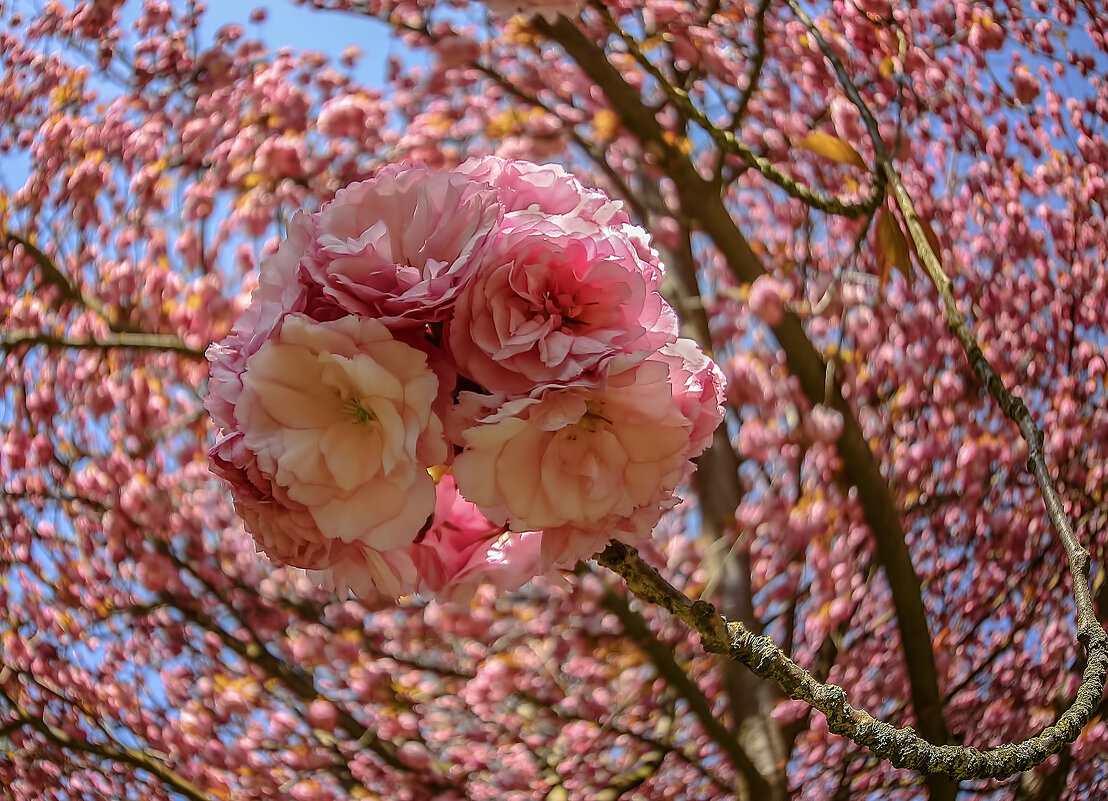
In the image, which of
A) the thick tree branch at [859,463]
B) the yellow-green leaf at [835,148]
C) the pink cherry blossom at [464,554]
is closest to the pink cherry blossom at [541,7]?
the yellow-green leaf at [835,148]

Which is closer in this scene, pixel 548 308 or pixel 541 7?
pixel 548 308

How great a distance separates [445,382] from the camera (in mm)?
576

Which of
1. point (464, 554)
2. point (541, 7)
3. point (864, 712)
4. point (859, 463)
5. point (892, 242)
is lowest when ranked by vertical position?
point (864, 712)

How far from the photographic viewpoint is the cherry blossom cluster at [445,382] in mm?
543

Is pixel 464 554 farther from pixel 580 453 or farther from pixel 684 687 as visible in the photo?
pixel 684 687

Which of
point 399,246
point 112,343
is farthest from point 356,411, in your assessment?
point 112,343

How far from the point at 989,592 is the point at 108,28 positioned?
322 centimetres

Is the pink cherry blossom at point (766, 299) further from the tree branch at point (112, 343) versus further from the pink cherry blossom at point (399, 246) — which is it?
the pink cherry blossom at point (399, 246)

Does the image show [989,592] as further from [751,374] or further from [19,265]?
[19,265]

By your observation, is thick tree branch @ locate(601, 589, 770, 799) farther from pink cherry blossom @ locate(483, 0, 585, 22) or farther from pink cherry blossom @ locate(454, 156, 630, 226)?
pink cherry blossom @ locate(454, 156, 630, 226)

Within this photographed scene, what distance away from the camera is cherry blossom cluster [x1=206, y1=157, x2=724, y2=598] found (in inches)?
21.4

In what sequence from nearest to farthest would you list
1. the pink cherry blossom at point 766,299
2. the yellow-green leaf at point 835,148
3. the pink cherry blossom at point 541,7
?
the yellow-green leaf at point 835,148 < the pink cherry blossom at point 541,7 < the pink cherry blossom at point 766,299

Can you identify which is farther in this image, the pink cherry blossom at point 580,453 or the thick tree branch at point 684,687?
the thick tree branch at point 684,687

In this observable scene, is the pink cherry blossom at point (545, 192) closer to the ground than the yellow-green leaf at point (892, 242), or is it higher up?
closer to the ground
